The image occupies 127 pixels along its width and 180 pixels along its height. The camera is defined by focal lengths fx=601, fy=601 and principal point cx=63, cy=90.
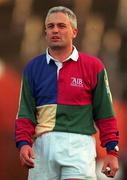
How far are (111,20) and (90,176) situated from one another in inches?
79.7

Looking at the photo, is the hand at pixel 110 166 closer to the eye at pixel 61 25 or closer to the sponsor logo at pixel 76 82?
the sponsor logo at pixel 76 82

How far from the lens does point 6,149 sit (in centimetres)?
514

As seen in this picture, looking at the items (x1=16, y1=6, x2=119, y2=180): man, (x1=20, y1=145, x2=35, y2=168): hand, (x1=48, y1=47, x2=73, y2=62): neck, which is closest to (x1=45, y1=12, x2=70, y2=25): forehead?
(x1=16, y1=6, x2=119, y2=180): man

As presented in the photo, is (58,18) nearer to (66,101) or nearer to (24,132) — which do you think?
(66,101)

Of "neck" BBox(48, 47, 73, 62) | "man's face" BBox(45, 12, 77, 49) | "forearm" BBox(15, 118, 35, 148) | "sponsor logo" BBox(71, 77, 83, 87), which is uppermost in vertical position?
"man's face" BBox(45, 12, 77, 49)

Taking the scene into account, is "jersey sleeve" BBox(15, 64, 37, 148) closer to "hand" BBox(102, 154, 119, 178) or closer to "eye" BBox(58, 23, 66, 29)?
"eye" BBox(58, 23, 66, 29)

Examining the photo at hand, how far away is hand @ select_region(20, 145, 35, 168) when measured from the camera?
11.6 ft

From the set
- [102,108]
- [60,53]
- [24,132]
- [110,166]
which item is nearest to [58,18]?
[60,53]

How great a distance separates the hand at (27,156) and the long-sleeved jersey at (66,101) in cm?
7

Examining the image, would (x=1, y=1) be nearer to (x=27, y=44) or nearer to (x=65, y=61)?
(x=27, y=44)

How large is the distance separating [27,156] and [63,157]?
23 centimetres

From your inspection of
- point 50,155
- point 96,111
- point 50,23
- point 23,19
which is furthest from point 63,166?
point 23,19

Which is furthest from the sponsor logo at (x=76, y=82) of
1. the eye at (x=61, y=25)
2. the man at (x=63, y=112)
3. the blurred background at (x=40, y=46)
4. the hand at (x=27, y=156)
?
the blurred background at (x=40, y=46)

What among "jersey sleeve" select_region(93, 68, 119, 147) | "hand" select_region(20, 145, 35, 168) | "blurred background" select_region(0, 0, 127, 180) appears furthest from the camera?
"blurred background" select_region(0, 0, 127, 180)
